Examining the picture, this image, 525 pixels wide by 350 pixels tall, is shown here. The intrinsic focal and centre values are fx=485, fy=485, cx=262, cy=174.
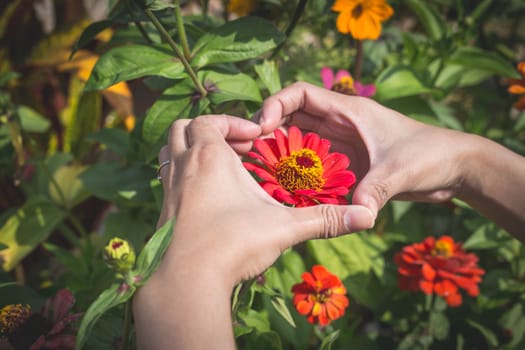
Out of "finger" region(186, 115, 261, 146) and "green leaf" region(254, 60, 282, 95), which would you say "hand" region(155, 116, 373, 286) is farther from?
"green leaf" region(254, 60, 282, 95)

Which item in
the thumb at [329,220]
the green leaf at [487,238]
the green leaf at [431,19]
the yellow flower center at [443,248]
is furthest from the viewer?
the green leaf at [431,19]

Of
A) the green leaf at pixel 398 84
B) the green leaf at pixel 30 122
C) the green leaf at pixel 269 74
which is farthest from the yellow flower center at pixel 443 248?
the green leaf at pixel 30 122

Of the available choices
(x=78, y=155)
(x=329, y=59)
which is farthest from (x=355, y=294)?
(x=78, y=155)

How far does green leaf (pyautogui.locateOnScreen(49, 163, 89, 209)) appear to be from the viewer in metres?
1.25

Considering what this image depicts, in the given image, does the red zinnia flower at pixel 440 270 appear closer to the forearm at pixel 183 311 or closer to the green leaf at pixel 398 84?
the green leaf at pixel 398 84

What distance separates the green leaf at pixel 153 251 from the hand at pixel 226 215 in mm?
31

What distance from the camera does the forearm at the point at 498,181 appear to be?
0.84 metres

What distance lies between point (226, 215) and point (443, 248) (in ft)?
1.85

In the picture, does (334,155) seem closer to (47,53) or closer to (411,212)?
(411,212)

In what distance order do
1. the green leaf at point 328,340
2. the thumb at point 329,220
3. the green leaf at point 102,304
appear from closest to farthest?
1. the green leaf at point 102,304
2. the thumb at point 329,220
3. the green leaf at point 328,340

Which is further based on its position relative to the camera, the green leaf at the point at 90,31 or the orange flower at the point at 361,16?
the orange flower at the point at 361,16

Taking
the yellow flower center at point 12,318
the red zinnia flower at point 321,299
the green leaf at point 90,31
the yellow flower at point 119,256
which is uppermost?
the green leaf at point 90,31

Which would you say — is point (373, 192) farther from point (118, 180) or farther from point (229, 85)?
point (118, 180)

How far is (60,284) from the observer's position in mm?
1030
